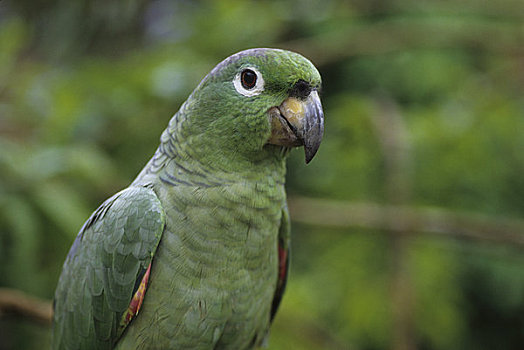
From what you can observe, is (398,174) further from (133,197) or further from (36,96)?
(36,96)

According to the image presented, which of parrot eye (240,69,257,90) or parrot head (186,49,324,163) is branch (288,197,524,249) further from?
parrot eye (240,69,257,90)

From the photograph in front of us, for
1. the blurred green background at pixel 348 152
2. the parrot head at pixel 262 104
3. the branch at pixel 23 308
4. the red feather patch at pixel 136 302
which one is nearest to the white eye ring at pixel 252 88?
the parrot head at pixel 262 104

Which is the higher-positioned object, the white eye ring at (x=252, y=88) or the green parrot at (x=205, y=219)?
the white eye ring at (x=252, y=88)

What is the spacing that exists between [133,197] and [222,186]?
226 mm

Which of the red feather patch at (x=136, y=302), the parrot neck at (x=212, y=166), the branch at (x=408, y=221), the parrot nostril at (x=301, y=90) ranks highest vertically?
the parrot nostril at (x=301, y=90)

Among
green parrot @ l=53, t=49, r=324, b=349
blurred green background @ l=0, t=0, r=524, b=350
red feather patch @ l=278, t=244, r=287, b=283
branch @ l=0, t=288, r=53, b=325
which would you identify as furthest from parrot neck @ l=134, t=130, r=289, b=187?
blurred green background @ l=0, t=0, r=524, b=350

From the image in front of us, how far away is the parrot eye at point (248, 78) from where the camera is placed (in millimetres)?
1115

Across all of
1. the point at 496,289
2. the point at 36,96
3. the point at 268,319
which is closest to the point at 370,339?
the point at 496,289

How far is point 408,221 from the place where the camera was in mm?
2105

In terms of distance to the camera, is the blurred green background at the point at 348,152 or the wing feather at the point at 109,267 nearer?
the wing feather at the point at 109,267

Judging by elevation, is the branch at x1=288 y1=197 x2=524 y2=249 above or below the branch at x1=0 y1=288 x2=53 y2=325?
below

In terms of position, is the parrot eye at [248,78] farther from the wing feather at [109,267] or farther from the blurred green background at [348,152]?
the blurred green background at [348,152]

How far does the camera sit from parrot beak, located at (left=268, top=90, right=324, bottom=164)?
109cm

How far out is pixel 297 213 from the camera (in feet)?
7.75
